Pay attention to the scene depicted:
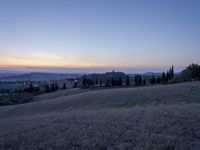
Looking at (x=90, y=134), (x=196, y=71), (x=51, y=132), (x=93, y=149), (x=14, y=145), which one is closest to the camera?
(x=93, y=149)

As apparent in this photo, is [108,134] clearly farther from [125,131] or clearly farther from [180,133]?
[180,133]

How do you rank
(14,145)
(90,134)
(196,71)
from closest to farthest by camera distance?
(14,145) → (90,134) → (196,71)

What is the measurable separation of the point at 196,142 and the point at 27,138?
7772mm

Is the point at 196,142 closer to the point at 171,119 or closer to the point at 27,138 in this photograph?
the point at 171,119

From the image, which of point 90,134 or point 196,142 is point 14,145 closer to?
point 90,134

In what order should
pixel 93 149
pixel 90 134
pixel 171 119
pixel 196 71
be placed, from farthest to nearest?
pixel 196 71 → pixel 171 119 → pixel 90 134 → pixel 93 149

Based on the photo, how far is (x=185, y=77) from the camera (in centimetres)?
8694

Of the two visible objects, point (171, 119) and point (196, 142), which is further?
point (171, 119)

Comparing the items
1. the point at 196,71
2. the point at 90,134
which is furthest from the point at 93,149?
the point at 196,71

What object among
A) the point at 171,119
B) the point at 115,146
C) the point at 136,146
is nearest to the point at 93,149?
the point at 115,146

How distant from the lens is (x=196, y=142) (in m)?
10.5

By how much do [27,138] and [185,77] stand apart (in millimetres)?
80960

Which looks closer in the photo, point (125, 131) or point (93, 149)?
point (93, 149)

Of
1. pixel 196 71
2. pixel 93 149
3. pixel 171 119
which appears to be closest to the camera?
pixel 93 149
